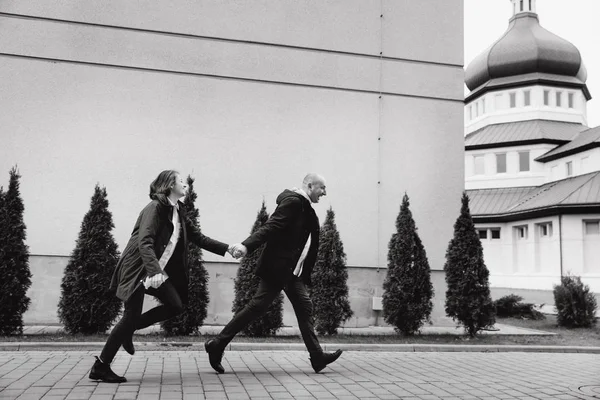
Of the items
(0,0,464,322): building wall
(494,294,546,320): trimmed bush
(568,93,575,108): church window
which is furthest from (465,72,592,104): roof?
(0,0,464,322): building wall

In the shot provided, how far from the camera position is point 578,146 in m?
32.3

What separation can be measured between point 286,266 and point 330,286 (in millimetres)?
4274

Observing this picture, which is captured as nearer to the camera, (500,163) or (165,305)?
(165,305)

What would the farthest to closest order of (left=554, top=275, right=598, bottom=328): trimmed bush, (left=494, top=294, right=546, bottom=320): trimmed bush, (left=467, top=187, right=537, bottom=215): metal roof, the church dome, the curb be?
the church dome < (left=467, top=187, right=537, bottom=215): metal roof < (left=494, top=294, right=546, bottom=320): trimmed bush < (left=554, top=275, right=598, bottom=328): trimmed bush < the curb

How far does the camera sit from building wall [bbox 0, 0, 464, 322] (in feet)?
37.2

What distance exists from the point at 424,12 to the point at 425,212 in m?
4.50

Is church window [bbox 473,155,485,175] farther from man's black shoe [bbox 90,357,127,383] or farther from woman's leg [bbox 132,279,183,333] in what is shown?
man's black shoe [bbox 90,357,127,383]

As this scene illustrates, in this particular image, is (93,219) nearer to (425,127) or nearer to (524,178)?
(425,127)

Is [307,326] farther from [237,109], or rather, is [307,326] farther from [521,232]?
[521,232]

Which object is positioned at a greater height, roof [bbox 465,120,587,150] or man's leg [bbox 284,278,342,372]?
roof [bbox 465,120,587,150]

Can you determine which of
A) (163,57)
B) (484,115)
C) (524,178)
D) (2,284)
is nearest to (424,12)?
(163,57)

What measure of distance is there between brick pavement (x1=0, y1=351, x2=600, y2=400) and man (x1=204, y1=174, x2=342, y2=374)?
314 millimetres

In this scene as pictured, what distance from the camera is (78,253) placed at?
31.0 ft

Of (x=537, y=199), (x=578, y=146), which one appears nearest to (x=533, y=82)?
(x=578, y=146)
